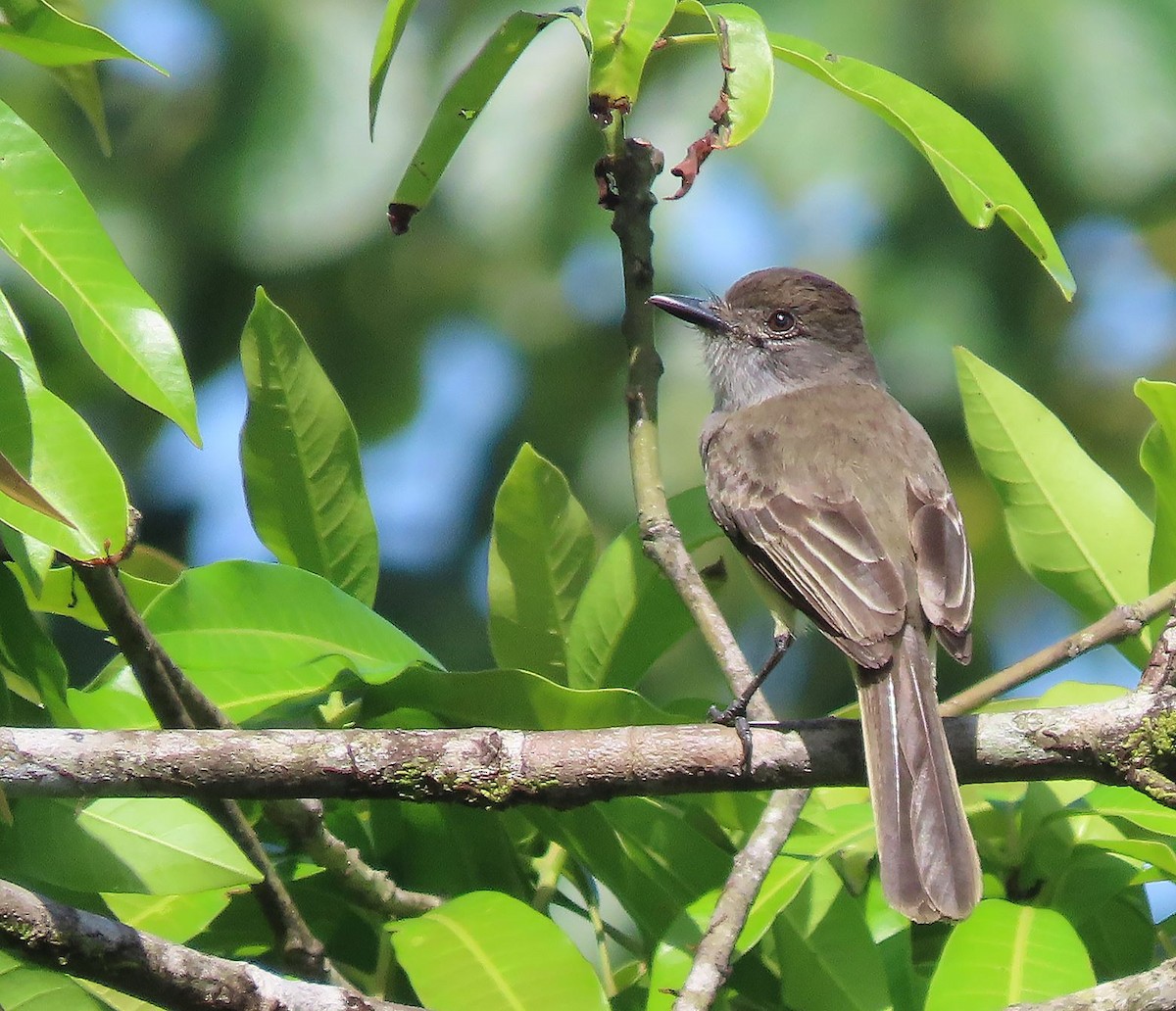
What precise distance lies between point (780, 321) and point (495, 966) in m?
3.16

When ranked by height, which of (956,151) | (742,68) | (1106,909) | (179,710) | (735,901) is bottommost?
(1106,909)

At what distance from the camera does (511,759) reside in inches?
88.0

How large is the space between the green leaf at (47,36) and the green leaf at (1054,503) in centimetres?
172

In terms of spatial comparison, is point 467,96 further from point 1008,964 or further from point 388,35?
point 1008,964

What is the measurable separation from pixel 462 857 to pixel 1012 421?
140 centimetres

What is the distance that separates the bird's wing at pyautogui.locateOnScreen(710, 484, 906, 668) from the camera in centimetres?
319

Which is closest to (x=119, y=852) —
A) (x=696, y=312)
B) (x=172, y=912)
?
(x=172, y=912)

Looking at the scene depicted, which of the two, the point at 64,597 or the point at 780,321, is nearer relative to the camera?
the point at 64,597

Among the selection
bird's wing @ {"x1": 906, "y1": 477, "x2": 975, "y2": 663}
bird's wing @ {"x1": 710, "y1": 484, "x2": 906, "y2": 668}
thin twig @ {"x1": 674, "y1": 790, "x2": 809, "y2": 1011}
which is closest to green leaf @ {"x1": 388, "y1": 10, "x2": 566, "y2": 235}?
bird's wing @ {"x1": 710, "y1": 484, "x2": 906, "y2": 668}

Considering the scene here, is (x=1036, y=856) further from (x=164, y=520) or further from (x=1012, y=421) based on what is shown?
(x=164, y=520)

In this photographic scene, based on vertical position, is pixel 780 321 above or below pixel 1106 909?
above

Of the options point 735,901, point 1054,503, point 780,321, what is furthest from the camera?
point 780,321

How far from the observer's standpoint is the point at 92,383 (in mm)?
5082

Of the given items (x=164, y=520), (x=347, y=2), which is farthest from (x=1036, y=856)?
(x=164, y=520)
